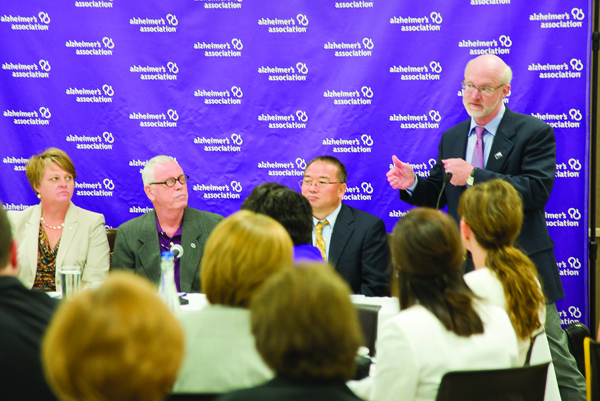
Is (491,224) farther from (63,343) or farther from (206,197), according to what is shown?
(206,197)

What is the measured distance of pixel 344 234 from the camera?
3.53 meters

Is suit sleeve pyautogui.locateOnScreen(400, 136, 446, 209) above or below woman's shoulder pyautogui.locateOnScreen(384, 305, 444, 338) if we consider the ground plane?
above

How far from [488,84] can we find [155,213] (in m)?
Result: 2.21

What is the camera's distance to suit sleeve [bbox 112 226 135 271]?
11.5 feet

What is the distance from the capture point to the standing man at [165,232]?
346cm

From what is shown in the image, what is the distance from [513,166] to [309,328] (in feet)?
8.72

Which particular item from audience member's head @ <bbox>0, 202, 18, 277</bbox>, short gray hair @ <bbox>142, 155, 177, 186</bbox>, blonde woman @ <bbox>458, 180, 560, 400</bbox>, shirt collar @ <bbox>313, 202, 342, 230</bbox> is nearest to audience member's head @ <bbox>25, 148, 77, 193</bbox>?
short gray hair @ <bbox>142, 155, 177, 186</bbox>

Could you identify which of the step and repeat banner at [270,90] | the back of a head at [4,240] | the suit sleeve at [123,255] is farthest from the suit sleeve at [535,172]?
the back of a head at [4,240]

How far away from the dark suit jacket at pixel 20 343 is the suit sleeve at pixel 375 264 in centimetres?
223

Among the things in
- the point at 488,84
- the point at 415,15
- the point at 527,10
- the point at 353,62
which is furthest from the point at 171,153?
the point at 527,10

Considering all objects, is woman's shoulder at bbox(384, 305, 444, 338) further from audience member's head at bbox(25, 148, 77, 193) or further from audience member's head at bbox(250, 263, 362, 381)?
audience member's head at bbox(25, 148, 77, 193)

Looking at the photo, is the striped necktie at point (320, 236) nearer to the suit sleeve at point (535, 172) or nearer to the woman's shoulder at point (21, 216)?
the suit sleeve at point (535, 172)

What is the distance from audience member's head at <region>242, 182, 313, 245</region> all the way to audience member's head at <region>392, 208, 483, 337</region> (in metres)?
0.78

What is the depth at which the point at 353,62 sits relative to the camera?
13.2ft
